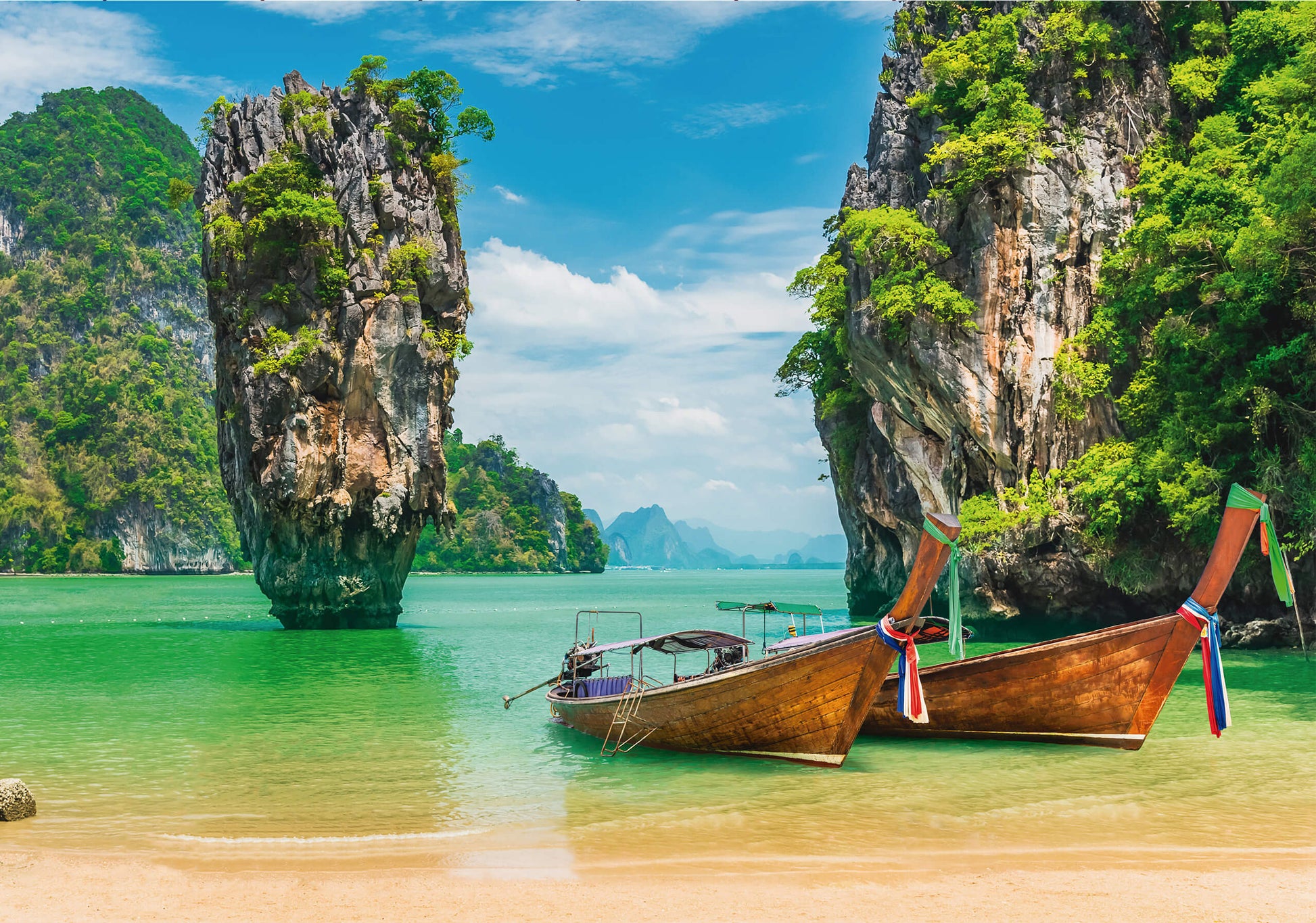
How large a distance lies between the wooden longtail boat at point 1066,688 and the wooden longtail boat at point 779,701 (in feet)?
6.30

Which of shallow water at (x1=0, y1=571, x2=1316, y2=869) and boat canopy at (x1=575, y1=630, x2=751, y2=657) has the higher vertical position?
boat canopy at (x1=575, y1=630, x2=751, y2=657)

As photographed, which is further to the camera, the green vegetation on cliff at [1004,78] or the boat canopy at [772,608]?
the green vegetation on cliff at [1004,78]

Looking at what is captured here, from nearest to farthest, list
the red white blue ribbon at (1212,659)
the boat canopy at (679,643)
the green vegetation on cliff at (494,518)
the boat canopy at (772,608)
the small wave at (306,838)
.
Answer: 1. the small wave at (306,838)
2. the red white blue ribbon at (1212,659)
3. the boat canopy at (679,643)
4. the boat canopy at (772,608)
5. the green vegetation on cliff at (494,518)

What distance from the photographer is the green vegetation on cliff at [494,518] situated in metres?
119

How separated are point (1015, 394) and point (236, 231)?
2399 cm

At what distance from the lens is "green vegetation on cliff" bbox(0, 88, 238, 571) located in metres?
81.8

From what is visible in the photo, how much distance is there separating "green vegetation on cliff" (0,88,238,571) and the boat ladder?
8195 cm

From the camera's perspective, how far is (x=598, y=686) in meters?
15.6

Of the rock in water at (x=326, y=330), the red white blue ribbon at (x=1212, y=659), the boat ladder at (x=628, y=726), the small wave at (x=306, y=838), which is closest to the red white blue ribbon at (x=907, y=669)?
the red white blue ribbon at (x=1212, y=659)

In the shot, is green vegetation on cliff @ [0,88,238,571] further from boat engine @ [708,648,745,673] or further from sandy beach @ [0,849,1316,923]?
sandy beach @ [0,849,1316,923]

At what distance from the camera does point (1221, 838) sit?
29.5 ft

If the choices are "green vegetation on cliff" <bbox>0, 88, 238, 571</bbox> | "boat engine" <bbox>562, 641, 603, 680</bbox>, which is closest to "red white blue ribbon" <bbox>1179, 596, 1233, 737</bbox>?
"boat engine" <bbox>562, 641, 603, 680</bbox>

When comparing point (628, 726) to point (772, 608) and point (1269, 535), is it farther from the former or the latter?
point (1269, 535)

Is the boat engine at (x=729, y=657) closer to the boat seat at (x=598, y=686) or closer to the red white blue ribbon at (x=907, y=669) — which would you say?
the boat seat at (x=598, y=686)
